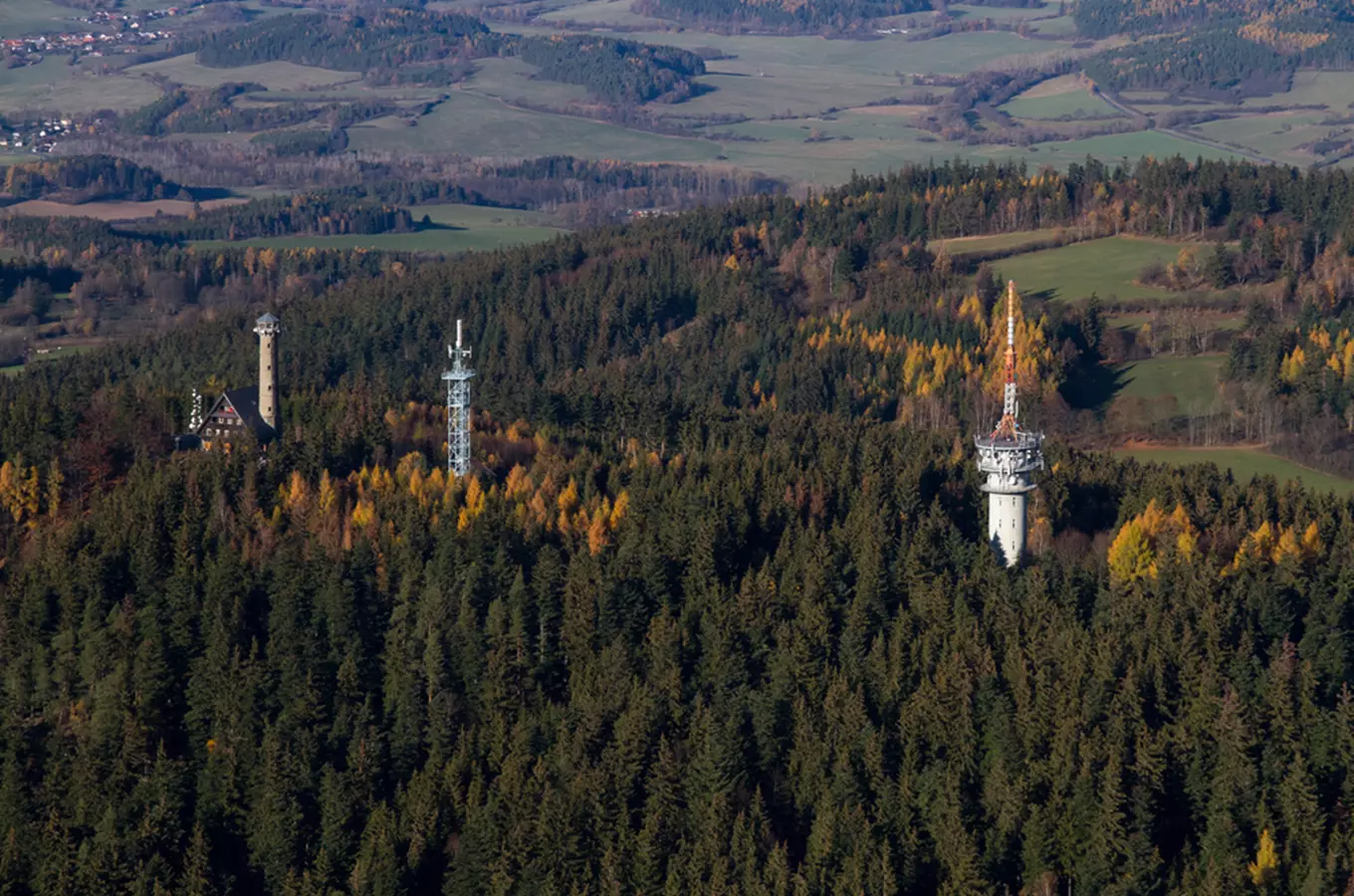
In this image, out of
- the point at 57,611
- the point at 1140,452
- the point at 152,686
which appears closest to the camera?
the point at 152,686

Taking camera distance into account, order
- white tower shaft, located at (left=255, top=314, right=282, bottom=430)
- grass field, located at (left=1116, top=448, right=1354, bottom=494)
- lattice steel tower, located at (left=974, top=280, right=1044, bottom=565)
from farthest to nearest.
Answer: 1. grass field, located at (left=1116, top=448, right=1354, bottom=494)
2. white tower shaft, located at (left=255, top=314, right=282, bottom=430)
3. lattice steel tower, located at (left=974, top=280, right=1044, bottom=565)

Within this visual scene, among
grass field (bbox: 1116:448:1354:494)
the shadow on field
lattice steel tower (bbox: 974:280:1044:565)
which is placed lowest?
grass field (bbox: 1116:448:1354:494)

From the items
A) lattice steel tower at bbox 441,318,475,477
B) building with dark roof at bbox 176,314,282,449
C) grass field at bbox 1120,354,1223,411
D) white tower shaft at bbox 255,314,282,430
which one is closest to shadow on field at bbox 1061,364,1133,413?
grass field at bbox 1120,354,1223,411

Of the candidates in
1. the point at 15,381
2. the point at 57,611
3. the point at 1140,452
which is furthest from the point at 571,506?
the point at 15,381

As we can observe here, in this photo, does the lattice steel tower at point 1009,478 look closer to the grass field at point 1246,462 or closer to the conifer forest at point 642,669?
the conifer forest at point 642,669

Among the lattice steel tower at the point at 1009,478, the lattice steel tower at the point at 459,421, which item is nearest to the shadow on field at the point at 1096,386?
the lattice steel tower at the point at 1009,478

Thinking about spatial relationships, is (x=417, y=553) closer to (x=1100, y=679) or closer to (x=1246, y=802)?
(x=1100, y=679)

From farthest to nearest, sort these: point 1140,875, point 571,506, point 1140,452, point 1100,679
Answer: point 1140,452 → point 571,506 → point 1100,679 → point 1140,875

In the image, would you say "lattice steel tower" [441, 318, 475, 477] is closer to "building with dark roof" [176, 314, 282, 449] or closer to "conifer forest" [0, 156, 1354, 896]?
"conifer forest" [0, 156, 1354, 896]
